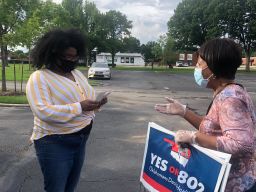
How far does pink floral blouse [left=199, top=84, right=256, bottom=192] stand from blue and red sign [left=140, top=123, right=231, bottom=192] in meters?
0.13

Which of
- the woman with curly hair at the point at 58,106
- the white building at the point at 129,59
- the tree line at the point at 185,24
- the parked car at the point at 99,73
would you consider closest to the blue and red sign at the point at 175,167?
the woman with curly hair at the point at 58,106

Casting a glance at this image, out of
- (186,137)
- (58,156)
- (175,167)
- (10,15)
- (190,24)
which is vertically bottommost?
(58,156)

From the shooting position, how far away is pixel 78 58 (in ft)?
11.4

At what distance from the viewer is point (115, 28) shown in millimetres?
82625

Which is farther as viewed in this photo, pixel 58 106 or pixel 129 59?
pixel 129 59

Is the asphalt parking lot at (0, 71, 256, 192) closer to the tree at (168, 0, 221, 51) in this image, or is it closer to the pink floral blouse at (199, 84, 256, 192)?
the pink floral blouse at (199, 84, 256, 192)

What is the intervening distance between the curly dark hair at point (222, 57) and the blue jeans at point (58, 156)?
1367 mm

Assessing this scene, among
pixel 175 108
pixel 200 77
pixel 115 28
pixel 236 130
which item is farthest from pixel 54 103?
pixel 115 28

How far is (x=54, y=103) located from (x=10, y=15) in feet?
45.9

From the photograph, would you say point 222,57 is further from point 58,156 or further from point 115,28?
point 115,28

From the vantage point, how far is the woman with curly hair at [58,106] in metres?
3.10

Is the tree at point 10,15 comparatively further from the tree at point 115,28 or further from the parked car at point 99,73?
the tree at point 115,28

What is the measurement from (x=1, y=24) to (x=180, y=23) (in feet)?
164

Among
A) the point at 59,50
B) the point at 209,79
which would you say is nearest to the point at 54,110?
the point at 59,50
